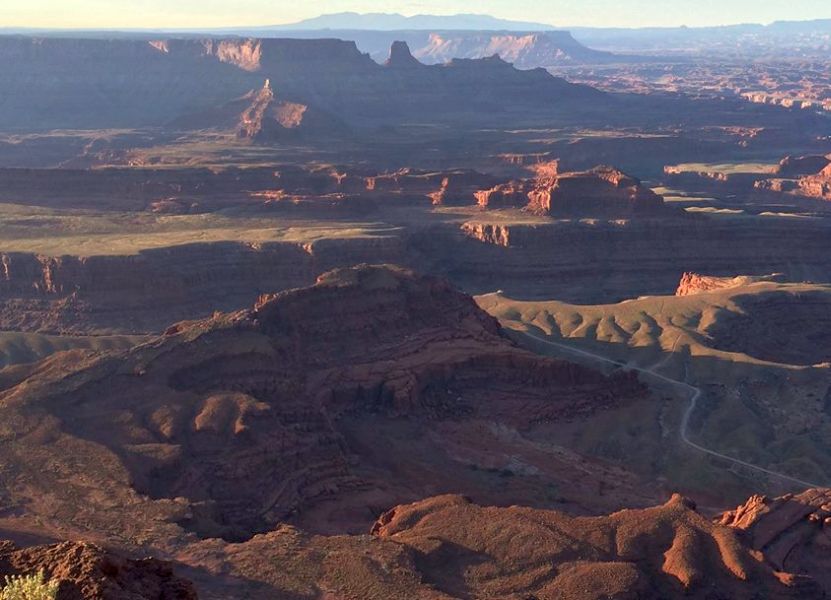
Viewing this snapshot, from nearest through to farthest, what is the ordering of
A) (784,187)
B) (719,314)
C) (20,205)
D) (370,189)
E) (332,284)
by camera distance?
(332,284), (719,314), (20,205), (370,189), (784,187)

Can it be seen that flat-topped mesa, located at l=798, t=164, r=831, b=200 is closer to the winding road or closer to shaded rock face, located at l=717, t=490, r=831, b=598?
the winding road

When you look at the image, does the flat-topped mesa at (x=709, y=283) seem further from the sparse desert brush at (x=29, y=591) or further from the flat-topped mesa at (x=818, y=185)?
the sparse desert brush at (x=29, y=591)

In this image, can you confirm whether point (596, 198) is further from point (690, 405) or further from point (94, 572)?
point (94, 572)

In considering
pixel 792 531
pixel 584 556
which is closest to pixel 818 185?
pixel 792 531

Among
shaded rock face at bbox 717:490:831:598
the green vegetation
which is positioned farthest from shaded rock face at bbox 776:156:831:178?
shaded rock face at bbox 717:490:831:598

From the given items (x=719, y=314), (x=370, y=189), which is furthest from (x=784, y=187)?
(x=719, y=314)

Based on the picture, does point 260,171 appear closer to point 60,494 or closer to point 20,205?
point 20,205

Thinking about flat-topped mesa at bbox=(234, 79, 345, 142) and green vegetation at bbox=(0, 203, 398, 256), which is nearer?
green vegetation at bbox=(0, 203, 398, 256)
